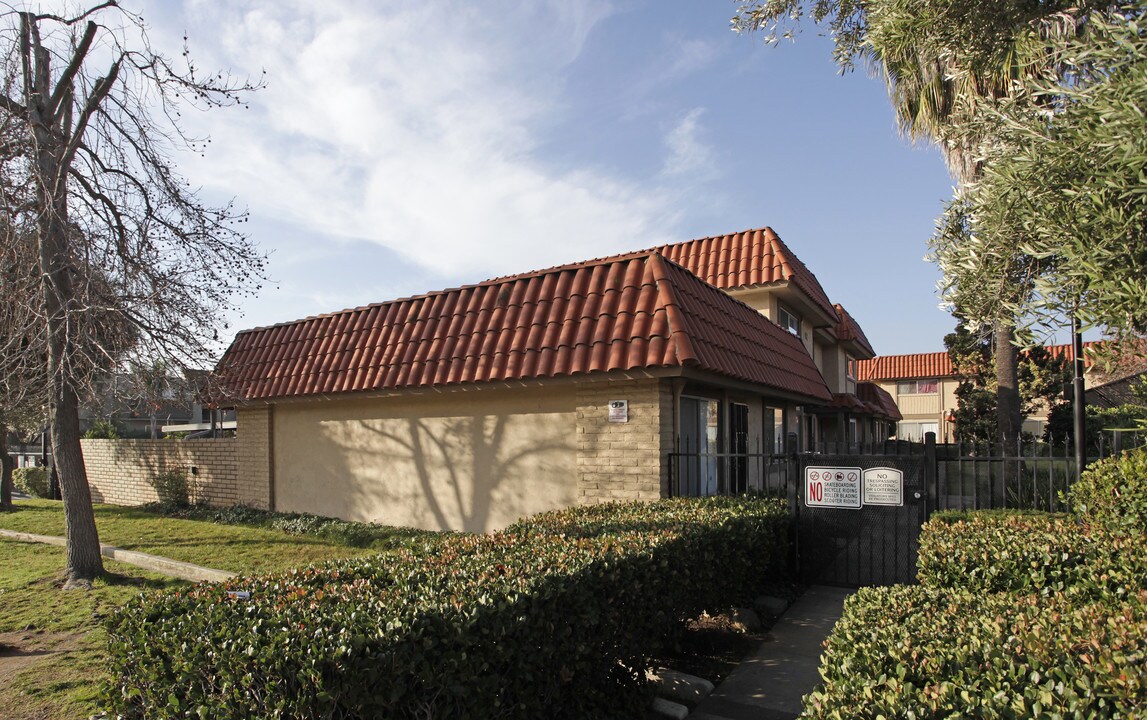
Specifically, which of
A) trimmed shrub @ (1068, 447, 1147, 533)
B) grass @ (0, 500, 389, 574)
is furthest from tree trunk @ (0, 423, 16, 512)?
trimmed shrub @ (1068, 447, 1147, 533)

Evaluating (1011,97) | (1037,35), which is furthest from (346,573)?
(1037,35)

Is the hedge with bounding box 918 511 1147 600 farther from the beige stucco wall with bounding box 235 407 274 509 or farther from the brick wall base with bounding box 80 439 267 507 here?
the brick wall base with bounding box 80 439 267 507

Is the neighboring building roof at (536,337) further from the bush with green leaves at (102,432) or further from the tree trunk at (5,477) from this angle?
the bush with green leaves at (102,432)

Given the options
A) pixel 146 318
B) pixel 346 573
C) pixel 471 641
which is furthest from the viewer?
pixel 146 318

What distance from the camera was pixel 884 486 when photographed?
7.97 metres

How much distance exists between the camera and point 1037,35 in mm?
5078

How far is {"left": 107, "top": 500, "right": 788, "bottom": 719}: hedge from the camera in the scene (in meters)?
2.93

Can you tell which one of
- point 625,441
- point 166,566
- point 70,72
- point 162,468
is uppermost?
point 70,72

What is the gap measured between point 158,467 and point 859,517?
51.6ft

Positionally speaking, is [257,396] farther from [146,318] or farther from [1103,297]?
[1103,297]

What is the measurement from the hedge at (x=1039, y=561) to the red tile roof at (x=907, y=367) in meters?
40.5

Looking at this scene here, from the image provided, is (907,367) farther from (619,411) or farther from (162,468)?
(162,468)

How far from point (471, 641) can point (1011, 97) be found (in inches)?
212

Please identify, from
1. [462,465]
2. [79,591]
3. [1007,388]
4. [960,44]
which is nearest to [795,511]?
[462,465]
